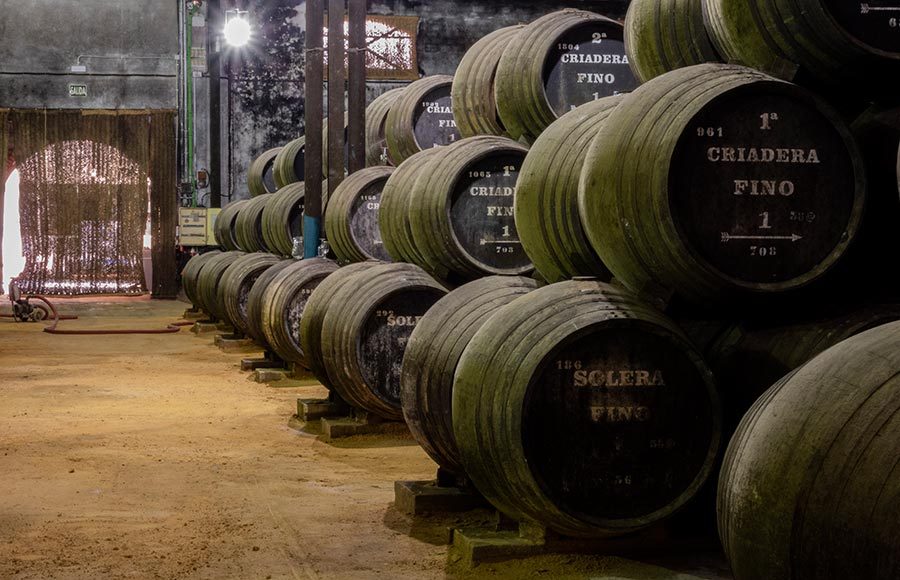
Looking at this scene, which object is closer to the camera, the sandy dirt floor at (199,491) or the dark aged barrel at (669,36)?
the sandy dirt floor at (199,491)

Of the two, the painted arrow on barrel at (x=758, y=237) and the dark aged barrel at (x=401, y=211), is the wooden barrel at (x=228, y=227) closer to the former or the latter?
the dark aged barrel at (x=401, y=211)

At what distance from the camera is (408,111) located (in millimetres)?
9141

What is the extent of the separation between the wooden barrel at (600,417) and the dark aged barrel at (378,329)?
8.44 feet

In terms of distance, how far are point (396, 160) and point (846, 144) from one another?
5.95 m

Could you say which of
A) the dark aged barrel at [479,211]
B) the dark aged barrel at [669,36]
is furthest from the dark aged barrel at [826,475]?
the dark aged barrel at [479,211]

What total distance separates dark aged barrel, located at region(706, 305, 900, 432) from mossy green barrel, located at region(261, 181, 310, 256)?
785 cm

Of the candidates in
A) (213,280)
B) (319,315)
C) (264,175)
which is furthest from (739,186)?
(264,175)

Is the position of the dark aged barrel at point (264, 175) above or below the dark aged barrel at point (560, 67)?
below

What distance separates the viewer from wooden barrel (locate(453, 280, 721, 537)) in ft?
13.0

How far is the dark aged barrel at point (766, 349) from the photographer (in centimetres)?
372

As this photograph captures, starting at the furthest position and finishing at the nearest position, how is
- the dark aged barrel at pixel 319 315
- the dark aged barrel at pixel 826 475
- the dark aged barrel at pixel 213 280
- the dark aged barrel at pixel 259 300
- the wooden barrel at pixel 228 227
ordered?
1. the wooden barrel at pixel 228 227
2. the dark aged barrel at pixel 213 280
3. the dark aged barrel at pixel 259 300
4. the dark aged barrel at pixel 319 315
5. the dark aged barrel at pixel 826 475

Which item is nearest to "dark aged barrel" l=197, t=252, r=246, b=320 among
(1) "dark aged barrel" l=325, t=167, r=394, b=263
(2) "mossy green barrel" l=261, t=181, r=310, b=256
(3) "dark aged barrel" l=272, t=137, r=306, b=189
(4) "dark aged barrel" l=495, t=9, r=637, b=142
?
(3) "dark aged barrel" l=272, t=137, r=306, b=189

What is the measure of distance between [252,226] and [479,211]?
7.80 metres

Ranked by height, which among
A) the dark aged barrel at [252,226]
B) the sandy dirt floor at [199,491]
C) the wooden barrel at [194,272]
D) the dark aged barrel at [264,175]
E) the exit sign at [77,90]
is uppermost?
the exit sign at [77,90]
